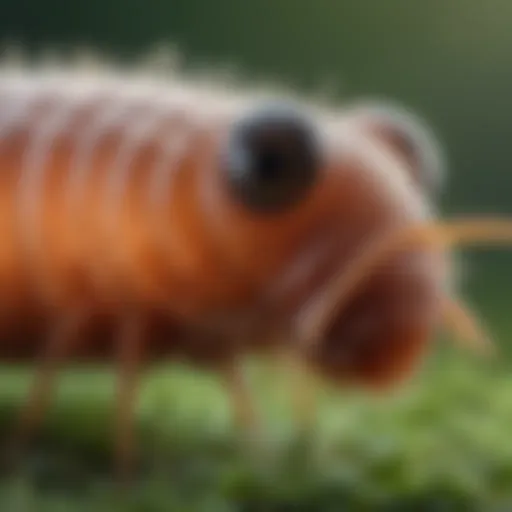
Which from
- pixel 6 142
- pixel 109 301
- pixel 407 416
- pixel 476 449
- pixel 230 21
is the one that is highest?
pixel 230 21

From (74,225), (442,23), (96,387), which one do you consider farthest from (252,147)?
(442,23)

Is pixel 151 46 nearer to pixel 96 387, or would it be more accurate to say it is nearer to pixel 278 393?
pixel 96 387

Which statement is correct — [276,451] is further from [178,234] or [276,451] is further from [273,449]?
[178,234]

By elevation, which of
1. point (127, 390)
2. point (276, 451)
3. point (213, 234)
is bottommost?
point (276, 451)

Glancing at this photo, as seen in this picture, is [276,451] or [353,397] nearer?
[276,451]

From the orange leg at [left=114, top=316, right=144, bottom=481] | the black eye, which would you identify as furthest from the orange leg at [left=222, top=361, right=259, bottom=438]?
the black eye

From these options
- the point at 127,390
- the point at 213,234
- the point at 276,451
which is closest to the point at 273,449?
the point at 276,451

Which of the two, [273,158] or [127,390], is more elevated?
[273,158]
